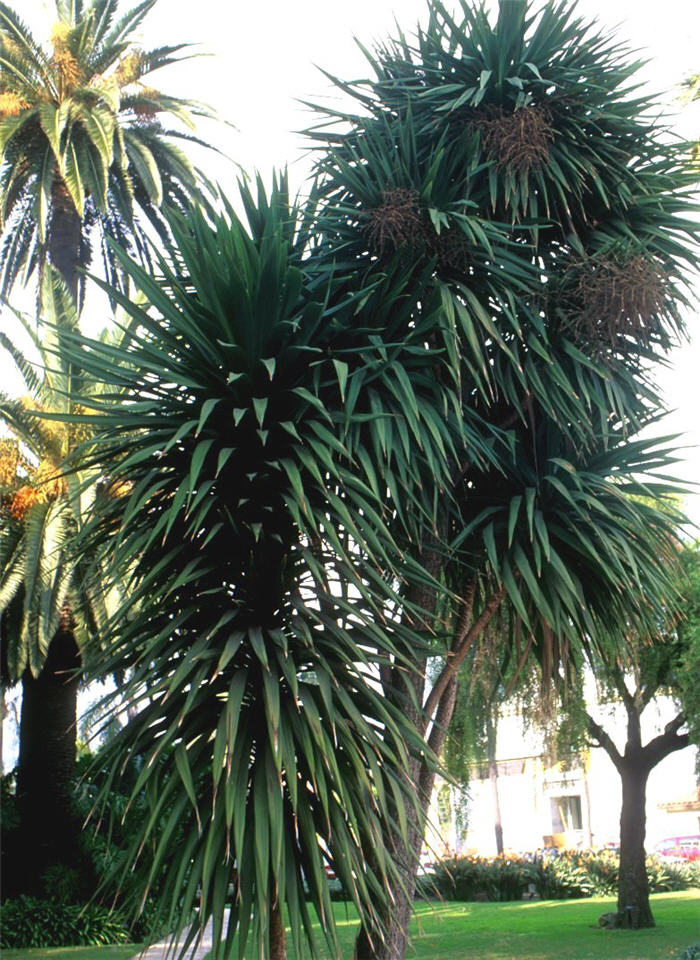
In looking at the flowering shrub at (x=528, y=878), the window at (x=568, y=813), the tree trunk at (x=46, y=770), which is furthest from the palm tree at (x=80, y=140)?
the window at (x=568, y=813)

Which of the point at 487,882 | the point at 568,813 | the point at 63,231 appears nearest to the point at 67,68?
the point at 63,231

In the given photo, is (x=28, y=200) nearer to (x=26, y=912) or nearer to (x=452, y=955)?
(x=26, y=912)

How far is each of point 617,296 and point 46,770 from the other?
13638mm

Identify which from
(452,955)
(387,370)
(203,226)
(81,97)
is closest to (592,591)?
(387,370)

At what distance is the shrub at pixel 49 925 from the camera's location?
16.5 meters

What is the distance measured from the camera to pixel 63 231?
19562 mm

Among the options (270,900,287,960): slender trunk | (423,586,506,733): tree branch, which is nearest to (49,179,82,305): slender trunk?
(423,586,506,733): tree branch

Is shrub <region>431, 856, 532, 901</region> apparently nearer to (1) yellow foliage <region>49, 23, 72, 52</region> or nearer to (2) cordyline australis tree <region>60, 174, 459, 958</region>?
(1) yellow foliage <region>49, 23, 72, 52</region>

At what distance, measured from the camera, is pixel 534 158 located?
23.8 ft

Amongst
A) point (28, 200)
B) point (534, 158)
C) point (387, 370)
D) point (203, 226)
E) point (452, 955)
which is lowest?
point (452, 955)

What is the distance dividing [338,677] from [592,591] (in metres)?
2.16

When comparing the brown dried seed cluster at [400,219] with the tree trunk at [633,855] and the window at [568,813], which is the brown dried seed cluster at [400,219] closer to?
the tree trunk at [633,855]

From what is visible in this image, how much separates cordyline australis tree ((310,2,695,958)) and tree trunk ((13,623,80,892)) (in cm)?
1071

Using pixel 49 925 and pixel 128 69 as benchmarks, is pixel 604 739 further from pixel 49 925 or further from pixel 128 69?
pixel 128 69
